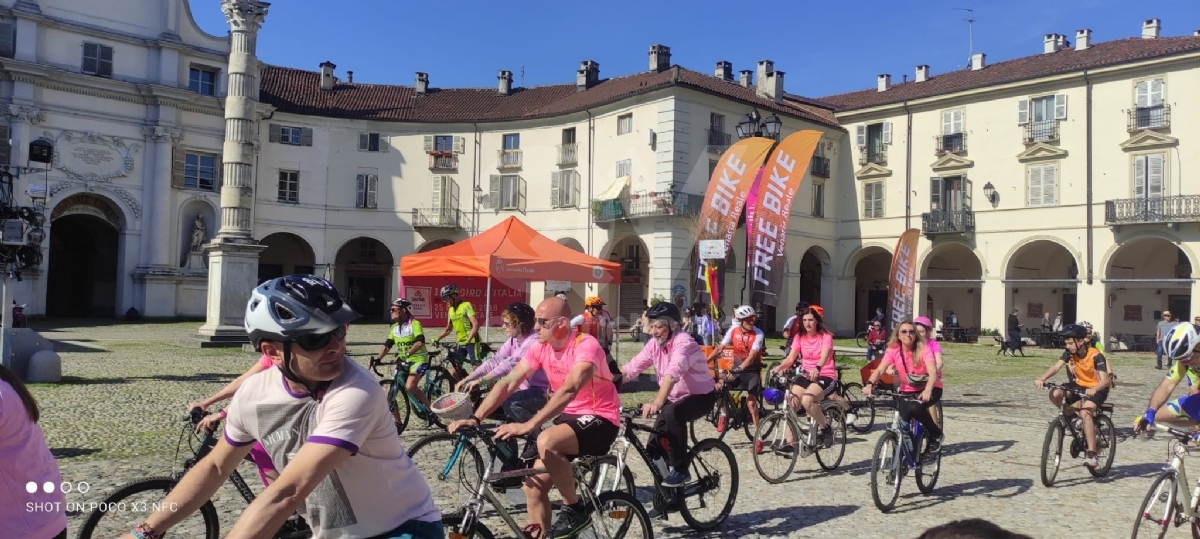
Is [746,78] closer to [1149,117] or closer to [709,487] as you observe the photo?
[1149,117]

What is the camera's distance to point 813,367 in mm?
9586

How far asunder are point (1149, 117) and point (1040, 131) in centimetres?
382

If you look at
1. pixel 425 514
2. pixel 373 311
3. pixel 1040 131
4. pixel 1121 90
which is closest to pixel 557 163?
pixel 373 311

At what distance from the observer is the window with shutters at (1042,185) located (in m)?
34.4

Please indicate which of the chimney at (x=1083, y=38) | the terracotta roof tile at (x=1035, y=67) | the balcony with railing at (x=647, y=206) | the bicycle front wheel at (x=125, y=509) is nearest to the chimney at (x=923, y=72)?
the terracotta roof tile at (x=1035, y=67)

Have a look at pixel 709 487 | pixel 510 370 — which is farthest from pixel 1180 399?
pixel 510 370

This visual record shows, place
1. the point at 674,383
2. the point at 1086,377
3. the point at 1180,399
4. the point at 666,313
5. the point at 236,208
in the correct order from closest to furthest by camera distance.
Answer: the point at 1180,399, the point at 674,383, the point at 666,313, the point at 1086,377, the point at 236,208

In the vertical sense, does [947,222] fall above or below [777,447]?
above

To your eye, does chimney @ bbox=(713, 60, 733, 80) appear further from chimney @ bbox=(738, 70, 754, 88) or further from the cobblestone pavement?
the cobblestone pavement

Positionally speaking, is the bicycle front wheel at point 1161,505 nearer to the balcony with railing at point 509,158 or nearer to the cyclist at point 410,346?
the cyclist at point 410,346

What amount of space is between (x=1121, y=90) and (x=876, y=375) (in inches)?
1215

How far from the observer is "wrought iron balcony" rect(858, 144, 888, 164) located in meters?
39.6

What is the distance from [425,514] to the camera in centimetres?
271

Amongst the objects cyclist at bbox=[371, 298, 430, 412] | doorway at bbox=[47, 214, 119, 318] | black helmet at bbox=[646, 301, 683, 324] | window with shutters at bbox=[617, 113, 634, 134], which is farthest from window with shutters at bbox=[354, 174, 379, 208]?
black helmet at bbox=[646, 301, 683, 324]
